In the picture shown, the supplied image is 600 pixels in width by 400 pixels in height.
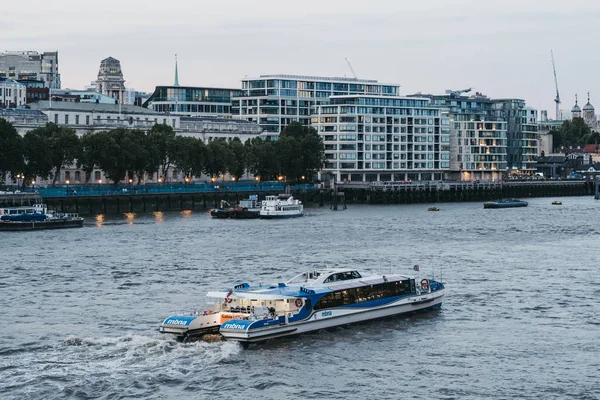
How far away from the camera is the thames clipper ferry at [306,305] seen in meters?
49.4

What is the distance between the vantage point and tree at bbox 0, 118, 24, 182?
13888 centimetres

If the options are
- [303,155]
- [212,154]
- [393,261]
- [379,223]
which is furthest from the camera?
[303,155]

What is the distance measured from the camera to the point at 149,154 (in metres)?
158

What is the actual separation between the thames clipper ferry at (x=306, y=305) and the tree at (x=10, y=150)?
91.3 m

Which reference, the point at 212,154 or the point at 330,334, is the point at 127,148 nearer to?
the point at 212,154

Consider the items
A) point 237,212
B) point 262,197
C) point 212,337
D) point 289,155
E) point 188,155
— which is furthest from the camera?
point 289,155

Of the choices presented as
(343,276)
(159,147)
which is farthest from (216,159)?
(343,276)

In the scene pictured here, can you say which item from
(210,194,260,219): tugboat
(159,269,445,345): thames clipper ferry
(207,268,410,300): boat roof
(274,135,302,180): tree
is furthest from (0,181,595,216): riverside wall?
(159,269,445,345): thames clipper ferry

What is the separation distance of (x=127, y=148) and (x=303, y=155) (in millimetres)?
44959

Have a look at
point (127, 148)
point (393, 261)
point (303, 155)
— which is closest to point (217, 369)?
point (393, 261)

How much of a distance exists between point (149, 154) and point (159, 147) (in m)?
5.57

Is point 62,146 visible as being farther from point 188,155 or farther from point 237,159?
point 237,159

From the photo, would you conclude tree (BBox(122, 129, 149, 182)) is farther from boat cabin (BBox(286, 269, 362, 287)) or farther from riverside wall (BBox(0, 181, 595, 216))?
boat cabin (BBox(286, 269, 362, 287))

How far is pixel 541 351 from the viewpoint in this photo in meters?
49.1
